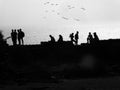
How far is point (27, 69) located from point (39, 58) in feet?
9.30

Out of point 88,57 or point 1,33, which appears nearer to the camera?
point 1,33

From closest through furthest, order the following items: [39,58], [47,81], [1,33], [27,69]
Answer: [47,81] → [1,33] → [27,69] → [39,58]

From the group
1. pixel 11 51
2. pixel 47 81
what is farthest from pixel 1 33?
pixel 47 81

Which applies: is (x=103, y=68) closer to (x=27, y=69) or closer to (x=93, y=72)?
A: (x=93, y=72)

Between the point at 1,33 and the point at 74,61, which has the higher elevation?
the point at 1,33

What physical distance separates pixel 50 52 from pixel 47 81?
9.66 m

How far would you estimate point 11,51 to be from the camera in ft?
121

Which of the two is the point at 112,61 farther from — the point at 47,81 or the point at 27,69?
the point at 47,81

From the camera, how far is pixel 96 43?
35.8 meters

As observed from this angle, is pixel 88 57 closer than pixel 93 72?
No

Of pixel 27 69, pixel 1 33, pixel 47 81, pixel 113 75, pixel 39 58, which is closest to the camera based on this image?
pixel 47 81

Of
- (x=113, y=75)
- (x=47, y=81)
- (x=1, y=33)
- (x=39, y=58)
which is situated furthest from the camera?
(x=39, y=58)

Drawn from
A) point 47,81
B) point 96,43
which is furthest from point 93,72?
point 47,81

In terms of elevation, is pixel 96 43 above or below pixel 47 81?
above
